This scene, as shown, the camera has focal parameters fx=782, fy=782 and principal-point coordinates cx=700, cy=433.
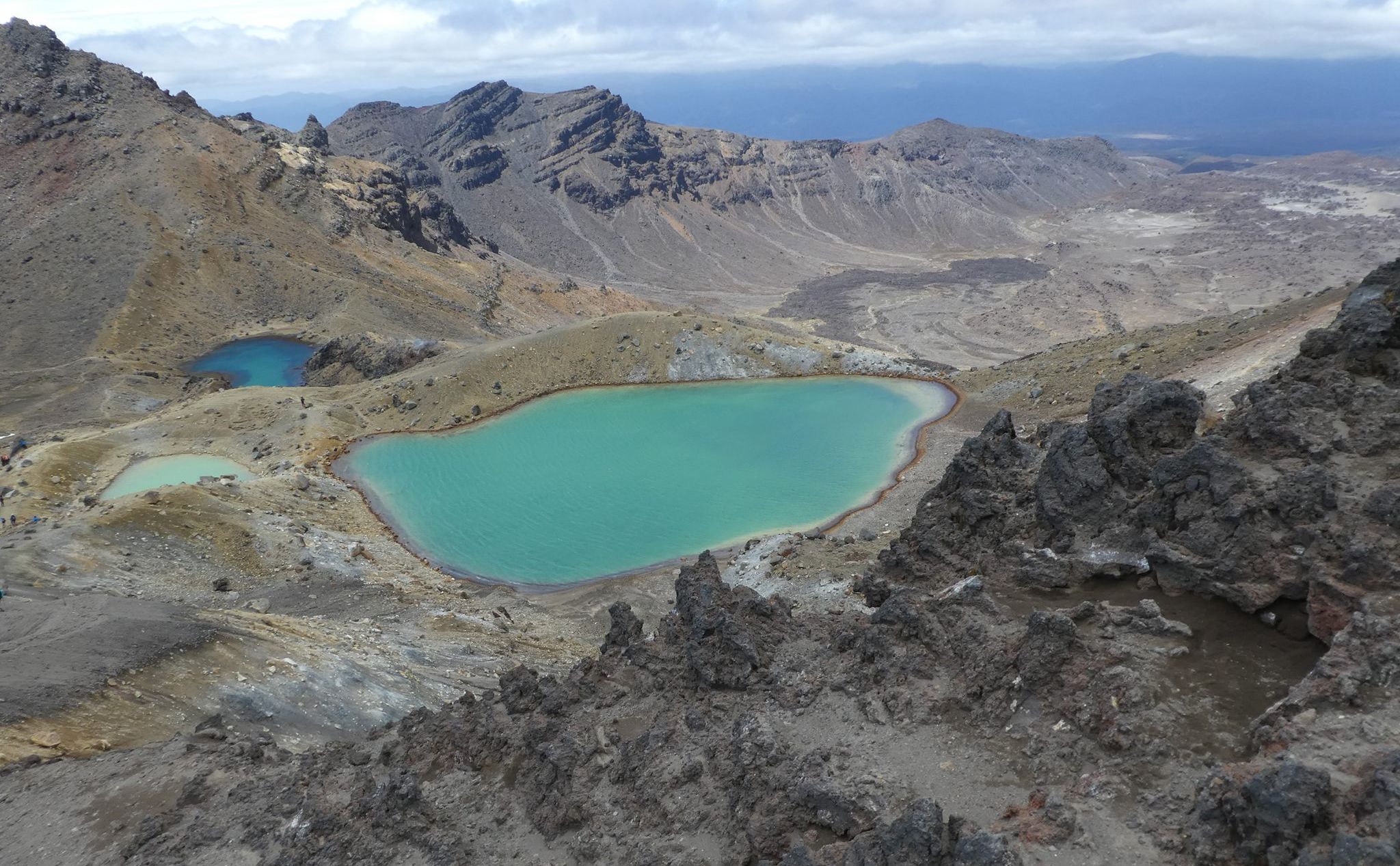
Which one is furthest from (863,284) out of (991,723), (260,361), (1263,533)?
(991,723)

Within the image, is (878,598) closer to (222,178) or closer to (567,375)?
(567,375)

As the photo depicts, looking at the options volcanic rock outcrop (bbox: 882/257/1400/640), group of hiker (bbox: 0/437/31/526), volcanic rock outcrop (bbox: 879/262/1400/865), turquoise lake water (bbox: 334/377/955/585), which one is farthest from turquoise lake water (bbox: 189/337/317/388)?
volcanic rock outcrop (bbox: 882/257/1400/640)

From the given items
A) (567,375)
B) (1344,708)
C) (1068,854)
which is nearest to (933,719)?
(1068,854)

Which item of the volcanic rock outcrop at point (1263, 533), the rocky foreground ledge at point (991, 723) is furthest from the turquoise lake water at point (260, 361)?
the volcanic rock outcrop at point (1263, 533)

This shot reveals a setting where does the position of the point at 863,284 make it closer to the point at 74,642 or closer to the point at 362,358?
the point at 362,358

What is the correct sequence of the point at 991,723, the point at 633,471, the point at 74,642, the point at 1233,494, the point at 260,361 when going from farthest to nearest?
1. the point at 260,361
2. the point at 633,471
3. the point at 74,642
4. the point at 1233,494
5. the point at 991,723

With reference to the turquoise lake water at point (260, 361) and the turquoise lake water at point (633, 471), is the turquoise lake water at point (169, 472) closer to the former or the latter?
the turquoise lake water at point (633, 471)

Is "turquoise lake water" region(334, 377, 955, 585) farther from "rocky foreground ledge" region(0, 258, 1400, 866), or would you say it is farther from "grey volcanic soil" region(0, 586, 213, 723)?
"rocky foreground ledge" region(0, 258, 1400, 866)
